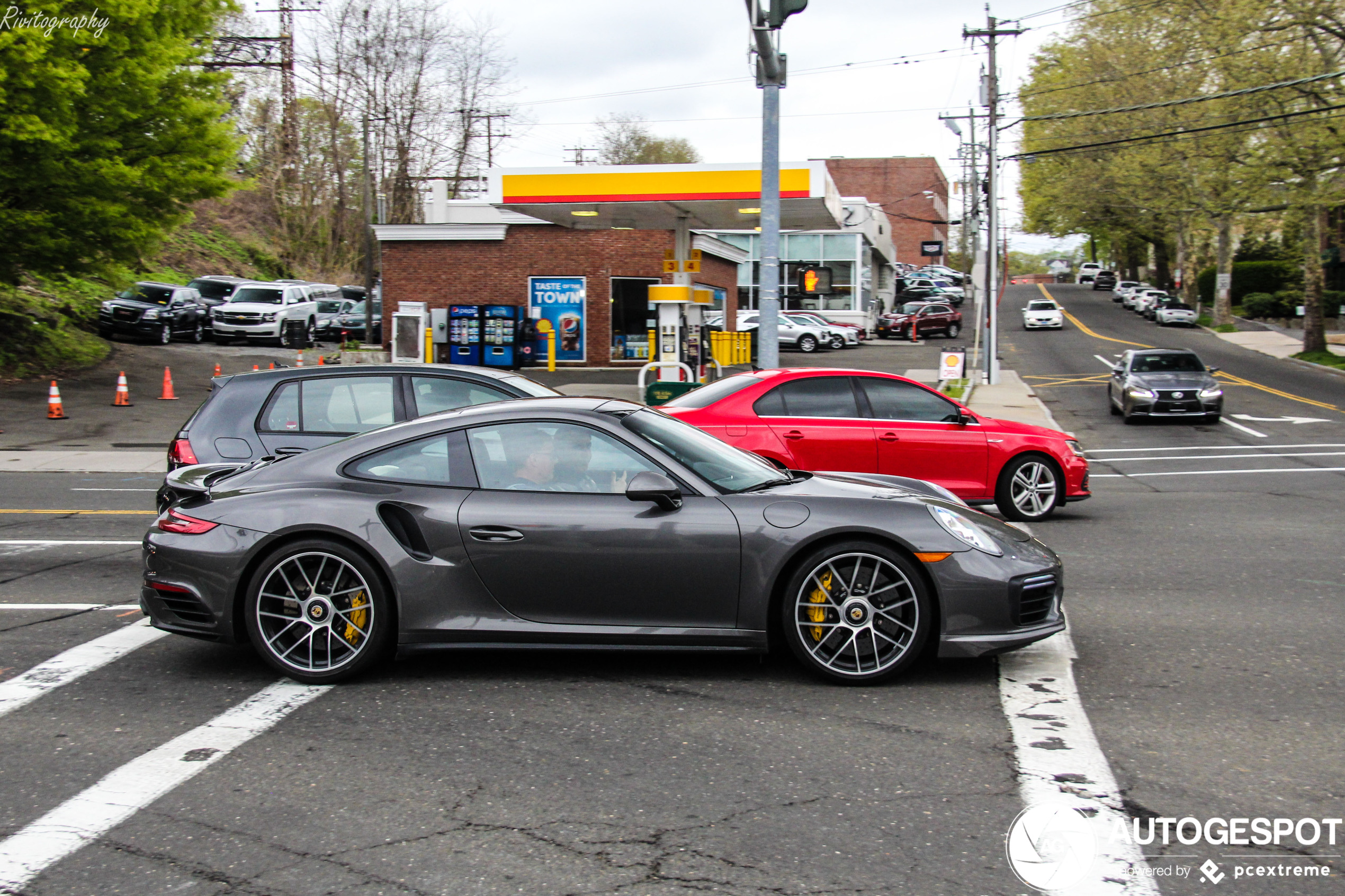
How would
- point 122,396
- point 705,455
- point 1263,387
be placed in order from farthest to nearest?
1. point 1263,387
2. point 122,396
3. point 705,455

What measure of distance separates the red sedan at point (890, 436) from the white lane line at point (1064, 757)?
15.5ft

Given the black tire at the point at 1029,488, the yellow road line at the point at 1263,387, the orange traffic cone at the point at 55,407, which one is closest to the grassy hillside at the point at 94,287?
the orange traffic cone at the point at 55,407

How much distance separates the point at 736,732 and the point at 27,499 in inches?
420

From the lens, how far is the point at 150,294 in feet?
114

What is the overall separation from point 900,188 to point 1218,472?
103 m

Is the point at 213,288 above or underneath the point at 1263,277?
underneath

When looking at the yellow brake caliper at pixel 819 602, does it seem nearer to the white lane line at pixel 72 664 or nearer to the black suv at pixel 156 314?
the white lane line at pixel 72 664

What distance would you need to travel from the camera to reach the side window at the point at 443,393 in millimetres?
8406

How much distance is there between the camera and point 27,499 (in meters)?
12.4

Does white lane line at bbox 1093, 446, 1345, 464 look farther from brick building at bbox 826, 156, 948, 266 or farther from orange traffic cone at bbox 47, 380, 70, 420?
Answer: brick building at bbox 826, 156, 948, 266

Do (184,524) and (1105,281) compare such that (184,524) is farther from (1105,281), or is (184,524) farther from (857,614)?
(1105,281)

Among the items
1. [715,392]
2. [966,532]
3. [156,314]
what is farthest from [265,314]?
[966,532]

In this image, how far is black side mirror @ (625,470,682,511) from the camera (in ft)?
17.3

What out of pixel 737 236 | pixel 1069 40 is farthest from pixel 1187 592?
pixel 1069 40
